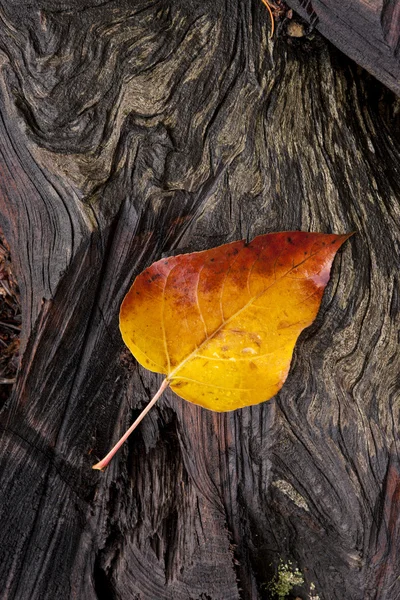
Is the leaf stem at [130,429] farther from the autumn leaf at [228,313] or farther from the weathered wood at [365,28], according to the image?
the weathered wood at [365,28]

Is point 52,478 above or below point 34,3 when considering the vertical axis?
below

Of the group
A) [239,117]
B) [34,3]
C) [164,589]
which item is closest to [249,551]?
[164,589]

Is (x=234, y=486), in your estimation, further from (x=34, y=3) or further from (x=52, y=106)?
(x=34, y=3)

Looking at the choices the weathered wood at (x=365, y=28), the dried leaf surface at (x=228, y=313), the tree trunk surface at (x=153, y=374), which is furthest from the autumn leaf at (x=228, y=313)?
the weathered wood at (x=365, y=28)

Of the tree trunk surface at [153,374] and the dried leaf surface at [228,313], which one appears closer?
the dried leaf surface at [228,313]

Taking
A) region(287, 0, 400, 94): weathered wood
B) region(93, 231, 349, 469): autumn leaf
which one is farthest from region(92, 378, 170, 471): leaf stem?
region(287, 0, 400, 94): weathered wood

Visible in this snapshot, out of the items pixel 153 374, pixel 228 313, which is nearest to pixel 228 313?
pixel 228 313
